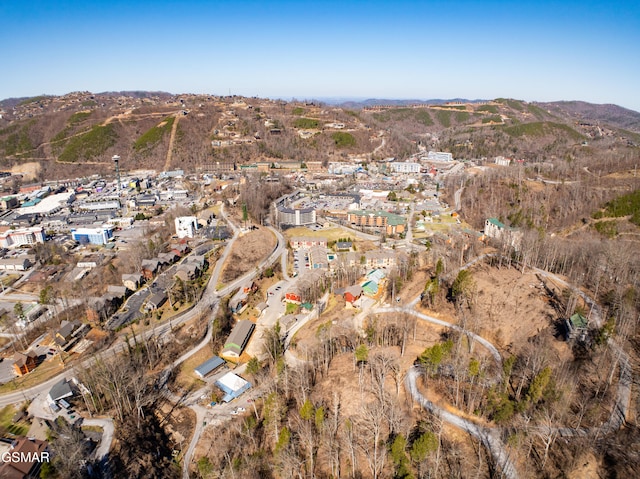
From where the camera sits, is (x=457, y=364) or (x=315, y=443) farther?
(x=457, y=364)

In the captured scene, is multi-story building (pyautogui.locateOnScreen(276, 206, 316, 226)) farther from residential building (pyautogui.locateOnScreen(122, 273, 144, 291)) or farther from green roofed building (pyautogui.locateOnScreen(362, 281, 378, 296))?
residential building (pyautogui.locateOnScreen(122, 273, 144, 291))

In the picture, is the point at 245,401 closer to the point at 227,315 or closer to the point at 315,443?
the point at 315,443

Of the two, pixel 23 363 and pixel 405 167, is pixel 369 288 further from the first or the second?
pixel 405 167

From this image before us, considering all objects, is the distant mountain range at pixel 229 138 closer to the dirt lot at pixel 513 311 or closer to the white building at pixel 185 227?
the white building at pixel 185 227

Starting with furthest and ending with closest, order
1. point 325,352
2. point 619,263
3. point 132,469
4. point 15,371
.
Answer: point 619,263 → point 15,371 → point 325,352 → point 132,469

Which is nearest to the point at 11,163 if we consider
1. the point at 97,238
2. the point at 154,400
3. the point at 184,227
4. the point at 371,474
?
the point at 97,238

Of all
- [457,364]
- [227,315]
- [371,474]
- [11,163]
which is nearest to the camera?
[371,474]

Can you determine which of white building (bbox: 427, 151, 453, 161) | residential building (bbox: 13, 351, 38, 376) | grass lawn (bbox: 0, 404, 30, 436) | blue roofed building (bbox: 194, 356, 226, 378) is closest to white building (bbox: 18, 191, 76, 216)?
residential building (bbox: 13, 351, 38, 376)
